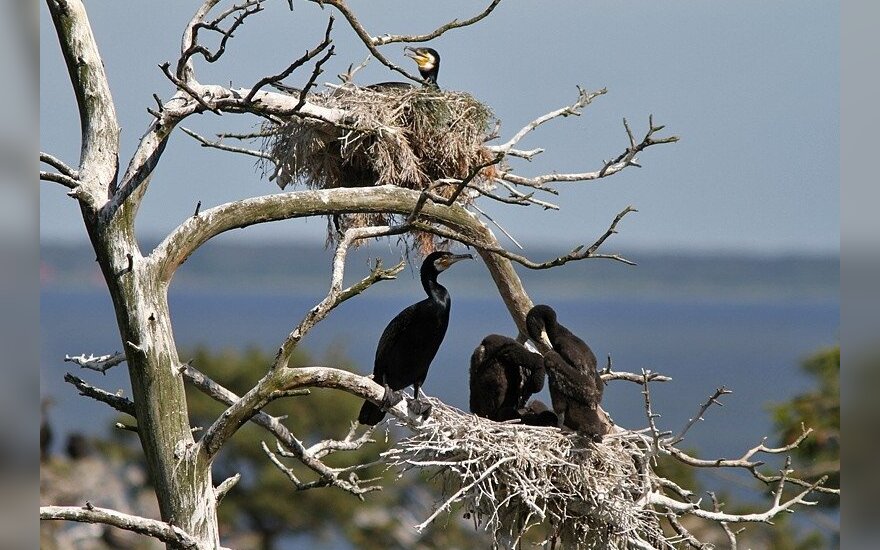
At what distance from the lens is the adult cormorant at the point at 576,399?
16.3ft

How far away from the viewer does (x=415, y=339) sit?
5297 millimetres

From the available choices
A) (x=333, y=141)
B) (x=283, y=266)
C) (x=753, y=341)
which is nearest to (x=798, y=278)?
(x=753, y=341)

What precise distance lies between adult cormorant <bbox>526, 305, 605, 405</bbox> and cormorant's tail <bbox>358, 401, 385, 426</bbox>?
90cm

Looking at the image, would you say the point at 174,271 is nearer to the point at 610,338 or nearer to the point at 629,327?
the point at 610,338

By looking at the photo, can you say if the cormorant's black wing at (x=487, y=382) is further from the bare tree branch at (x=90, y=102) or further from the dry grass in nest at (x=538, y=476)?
the bare tree branch at (x=90, y=102)

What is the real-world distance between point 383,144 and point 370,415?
147cm

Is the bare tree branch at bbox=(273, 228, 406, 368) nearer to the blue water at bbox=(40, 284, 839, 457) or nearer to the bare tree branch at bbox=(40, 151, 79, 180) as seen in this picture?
the bare tree branch at bbox=(40, 151, 79, 180)

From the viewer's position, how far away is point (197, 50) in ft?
13.6

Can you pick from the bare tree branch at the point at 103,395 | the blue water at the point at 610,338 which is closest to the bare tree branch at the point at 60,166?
the bare tree branch at the point at 103,395

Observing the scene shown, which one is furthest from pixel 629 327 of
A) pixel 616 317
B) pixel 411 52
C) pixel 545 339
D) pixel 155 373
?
pixel 155 373

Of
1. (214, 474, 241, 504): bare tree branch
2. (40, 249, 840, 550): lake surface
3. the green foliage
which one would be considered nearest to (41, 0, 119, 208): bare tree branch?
(214, 474, 241, 504): bare tree branch

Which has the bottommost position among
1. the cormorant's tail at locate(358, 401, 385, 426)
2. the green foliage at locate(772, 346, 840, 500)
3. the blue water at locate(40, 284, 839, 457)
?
the blue water at locate(40, 284, 839, 457)

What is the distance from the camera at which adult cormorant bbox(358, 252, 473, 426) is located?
17.0 ft
